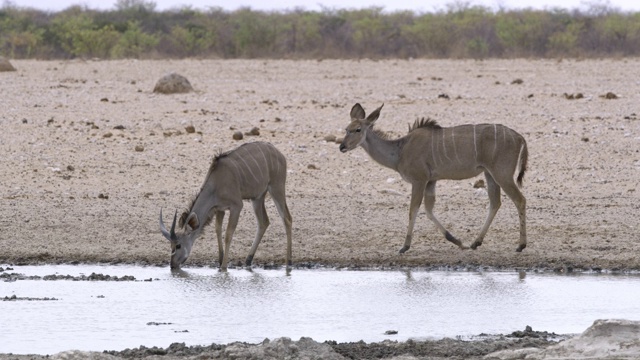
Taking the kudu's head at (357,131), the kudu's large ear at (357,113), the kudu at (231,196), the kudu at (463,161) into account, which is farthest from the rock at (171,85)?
the kudu at (231,196)

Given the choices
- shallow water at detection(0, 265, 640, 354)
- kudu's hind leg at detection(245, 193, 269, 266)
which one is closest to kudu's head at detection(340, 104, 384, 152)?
kudu's hind leg at detection(245, 193, 269, 266)

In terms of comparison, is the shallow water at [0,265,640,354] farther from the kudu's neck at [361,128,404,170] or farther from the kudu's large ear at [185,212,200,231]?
the kudu's neck at [361,128,404,170]

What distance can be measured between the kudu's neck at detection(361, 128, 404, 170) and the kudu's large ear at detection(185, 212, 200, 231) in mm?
2171

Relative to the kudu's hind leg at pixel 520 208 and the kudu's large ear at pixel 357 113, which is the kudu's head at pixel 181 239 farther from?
the kudu's hind leg at pixel 520 208

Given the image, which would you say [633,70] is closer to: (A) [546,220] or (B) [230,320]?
(A) [546,220]

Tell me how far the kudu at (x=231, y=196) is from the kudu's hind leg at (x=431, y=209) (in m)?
1.37

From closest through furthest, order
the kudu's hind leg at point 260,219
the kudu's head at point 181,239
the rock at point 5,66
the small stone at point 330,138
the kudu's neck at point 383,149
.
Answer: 1. the kudu's head at point 181,239
2. the kudu's hind leg at point 260,219
3. the kudu's neck at point 383,149
4. the small stone at point 330,138
5. the rock at point 5,66

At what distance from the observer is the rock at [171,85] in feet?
68.5

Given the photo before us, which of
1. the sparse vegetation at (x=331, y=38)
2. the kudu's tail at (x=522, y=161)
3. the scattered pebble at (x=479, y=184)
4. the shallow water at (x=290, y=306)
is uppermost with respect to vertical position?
the sparse vegetation at (x=331, y=38)

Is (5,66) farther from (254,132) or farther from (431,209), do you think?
(431,209)

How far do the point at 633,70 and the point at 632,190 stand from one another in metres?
11.0

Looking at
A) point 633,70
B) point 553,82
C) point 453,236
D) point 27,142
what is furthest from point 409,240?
point 633,70

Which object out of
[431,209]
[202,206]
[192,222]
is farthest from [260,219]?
[431,209]

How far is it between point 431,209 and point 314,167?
3.44 meters
